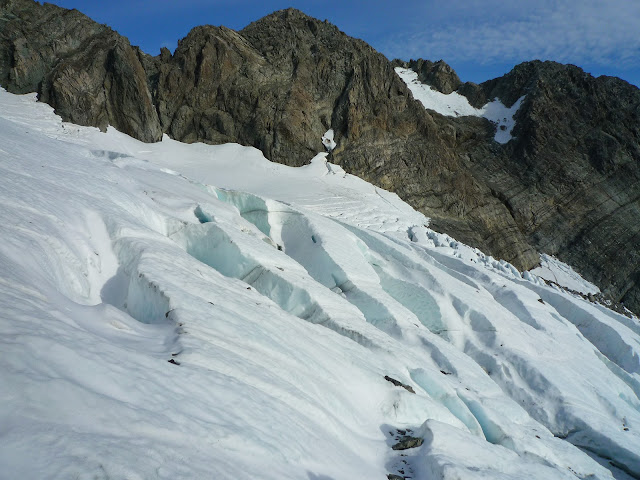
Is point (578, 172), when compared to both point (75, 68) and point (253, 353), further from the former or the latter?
point (253, 353)

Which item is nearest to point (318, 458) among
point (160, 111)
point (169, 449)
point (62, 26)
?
point (169, 449)

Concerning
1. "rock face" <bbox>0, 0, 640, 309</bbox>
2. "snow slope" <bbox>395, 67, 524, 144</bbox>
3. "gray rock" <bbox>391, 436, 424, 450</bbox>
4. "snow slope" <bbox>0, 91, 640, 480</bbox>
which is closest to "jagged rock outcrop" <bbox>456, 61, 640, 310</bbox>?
"rock face" <bbox>0, 0, 640, 309</bbox>

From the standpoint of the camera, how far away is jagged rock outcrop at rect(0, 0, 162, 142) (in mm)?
31188

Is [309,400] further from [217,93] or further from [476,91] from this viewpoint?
[476,91]

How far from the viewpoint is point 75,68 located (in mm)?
32188

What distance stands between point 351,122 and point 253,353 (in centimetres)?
3398

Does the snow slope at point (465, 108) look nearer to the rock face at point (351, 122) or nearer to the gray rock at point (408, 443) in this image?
the rock face at point (351, 122)

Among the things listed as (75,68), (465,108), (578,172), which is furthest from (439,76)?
(75,68)

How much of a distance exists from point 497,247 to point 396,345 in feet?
90.7

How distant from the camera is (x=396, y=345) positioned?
10336 millimetres

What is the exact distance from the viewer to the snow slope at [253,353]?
367 centimetres

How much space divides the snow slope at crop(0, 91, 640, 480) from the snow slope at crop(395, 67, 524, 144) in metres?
36.0

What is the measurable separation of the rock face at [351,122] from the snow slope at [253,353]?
58.2 ft

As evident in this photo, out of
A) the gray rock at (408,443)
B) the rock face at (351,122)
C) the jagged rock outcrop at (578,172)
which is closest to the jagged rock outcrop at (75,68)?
the rock face at (351,122)
